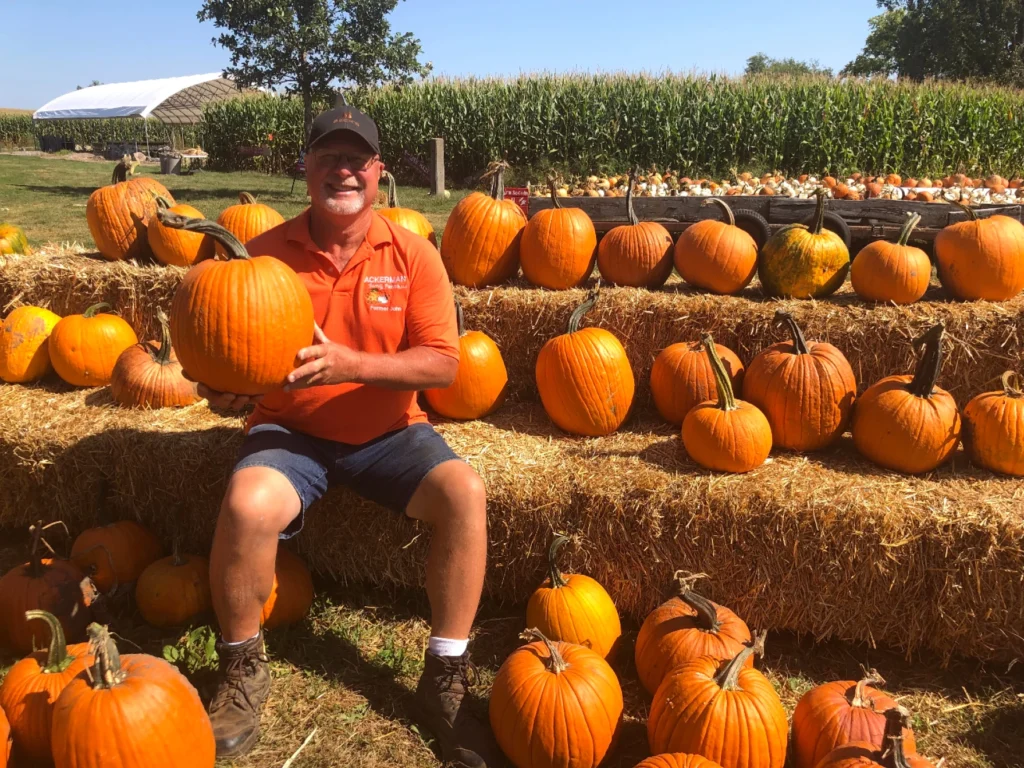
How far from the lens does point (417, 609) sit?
130 inches

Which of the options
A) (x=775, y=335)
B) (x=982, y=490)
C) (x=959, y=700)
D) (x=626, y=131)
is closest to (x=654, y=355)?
(x=775, y=335)

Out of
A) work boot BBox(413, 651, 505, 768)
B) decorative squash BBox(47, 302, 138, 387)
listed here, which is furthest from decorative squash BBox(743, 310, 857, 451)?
decorative squash BBox(47, 302, 138, 387)

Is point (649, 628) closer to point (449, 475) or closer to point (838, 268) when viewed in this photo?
point (449, 475)

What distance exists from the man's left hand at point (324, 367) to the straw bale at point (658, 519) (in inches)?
35.7

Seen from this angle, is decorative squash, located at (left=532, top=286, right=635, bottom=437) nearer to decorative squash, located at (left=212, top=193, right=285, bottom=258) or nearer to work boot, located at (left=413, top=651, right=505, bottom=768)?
work boot, located at (left=413, top=651, right=505, bottom=768)

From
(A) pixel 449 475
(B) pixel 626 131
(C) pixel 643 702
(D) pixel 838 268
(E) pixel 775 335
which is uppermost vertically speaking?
(B) pixel 626 131

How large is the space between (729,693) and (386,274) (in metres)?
1.81

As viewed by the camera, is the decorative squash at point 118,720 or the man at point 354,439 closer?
the decorative squash at point 118,720

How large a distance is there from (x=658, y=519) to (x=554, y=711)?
90 cm

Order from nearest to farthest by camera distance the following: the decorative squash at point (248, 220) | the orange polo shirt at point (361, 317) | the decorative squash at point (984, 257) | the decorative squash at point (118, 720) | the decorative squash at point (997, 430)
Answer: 1. the decorative squash at point (118, 720)
2. the orange polo shirt at point (361, 317)
3. the decorative squash at point (997, 430)
4. the decorative squash at point (984, 257)
5. the decorative squash at point (248, 220)

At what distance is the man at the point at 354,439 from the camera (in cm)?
242

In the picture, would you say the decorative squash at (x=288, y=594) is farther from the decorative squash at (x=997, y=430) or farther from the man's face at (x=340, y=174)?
the decorative squash at (x=997, y=430)

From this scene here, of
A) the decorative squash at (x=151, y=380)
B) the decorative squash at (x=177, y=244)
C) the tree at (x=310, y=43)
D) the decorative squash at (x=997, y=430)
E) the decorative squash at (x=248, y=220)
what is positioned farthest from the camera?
the tree at (x=310, y=43)

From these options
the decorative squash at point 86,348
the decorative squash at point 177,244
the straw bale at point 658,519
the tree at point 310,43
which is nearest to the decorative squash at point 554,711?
the straw bale at point 658,519
